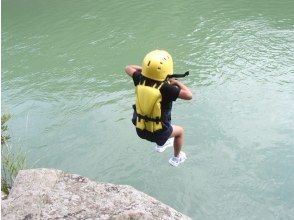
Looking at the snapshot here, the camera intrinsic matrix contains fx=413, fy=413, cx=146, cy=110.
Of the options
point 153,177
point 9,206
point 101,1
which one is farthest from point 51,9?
point 9,206

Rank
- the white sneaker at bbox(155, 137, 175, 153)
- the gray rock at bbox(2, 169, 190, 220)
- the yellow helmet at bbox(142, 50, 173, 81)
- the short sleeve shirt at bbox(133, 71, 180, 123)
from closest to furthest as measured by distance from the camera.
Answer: the gray rock at bbox(2, 169, 190, 220) < the yellow helmet at bbox(142, 50, 173, 81) < the short sleeve shirt at bbox(133, 71, 180, 123) < the white sneaker at bbox(155, 137, 175, 153)

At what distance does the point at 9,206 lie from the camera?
4.34m

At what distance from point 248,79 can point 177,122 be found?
221cm

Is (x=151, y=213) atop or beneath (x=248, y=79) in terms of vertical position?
atop

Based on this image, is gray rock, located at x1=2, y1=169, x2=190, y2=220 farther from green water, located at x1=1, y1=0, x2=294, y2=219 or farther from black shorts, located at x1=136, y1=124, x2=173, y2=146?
green water, located at x1=1, y1=0, x2=294, y2=219

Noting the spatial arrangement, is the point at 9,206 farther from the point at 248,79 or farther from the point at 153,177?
the point at 248,79

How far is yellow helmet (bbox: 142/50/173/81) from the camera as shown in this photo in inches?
173

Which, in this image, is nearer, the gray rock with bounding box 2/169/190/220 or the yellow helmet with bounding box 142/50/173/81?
the gray rock with bounding box 2/169/190/220

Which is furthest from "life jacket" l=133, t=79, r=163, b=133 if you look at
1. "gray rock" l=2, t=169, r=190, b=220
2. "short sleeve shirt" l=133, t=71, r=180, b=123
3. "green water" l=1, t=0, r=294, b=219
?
"green water" l=1, t=0, r=294, b=219

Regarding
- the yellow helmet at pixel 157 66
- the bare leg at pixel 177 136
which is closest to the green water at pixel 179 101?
the bare leg at pixel 177 136

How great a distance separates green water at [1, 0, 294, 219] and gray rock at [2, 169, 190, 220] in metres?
1.47

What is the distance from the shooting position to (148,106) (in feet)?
15.3

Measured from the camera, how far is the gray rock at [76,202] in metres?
4.10

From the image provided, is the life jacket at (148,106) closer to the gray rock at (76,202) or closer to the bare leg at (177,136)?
the bare leg at (177,136)
